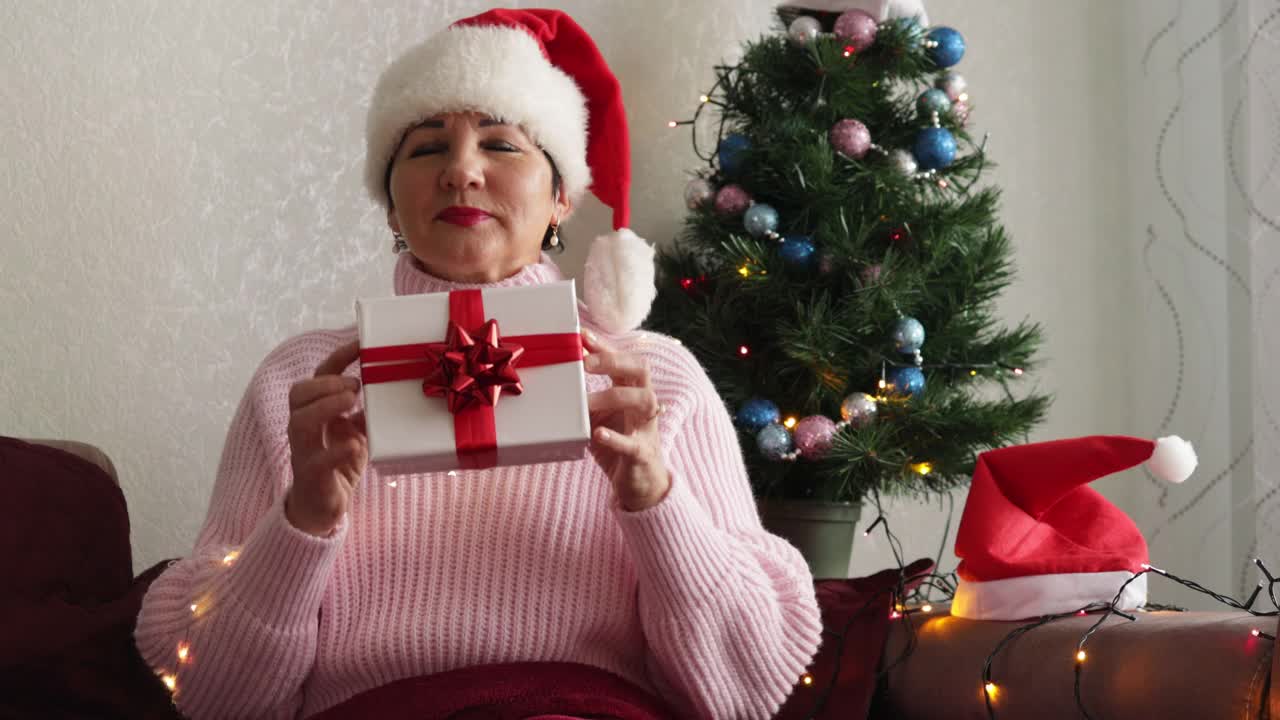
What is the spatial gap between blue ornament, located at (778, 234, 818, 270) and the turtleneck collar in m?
0.47

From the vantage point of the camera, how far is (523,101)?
1.35 metres

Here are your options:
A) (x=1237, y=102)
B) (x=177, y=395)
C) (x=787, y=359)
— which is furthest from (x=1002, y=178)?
(x=177, y=395)

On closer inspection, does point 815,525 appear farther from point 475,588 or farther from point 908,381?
point 475,588

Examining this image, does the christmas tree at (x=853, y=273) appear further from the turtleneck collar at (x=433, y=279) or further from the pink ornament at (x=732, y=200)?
the turtleneck collar at (x=433, y=279)

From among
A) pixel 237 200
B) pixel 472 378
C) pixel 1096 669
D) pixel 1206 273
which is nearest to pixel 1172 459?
pixel 1096 669

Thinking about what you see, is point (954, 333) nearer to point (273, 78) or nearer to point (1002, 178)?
point (1002, 178)

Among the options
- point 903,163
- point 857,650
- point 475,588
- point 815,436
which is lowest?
point 857,650

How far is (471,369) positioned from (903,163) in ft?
3.21

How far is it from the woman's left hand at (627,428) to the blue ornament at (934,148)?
82 cm

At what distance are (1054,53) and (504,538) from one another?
5.18ft

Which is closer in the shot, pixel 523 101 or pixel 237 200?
pixel 523 101

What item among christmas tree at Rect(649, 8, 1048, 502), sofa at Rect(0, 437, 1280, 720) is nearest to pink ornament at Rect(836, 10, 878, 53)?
christmas tree at Rect(649, 8, 1048, 502)

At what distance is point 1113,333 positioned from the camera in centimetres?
227

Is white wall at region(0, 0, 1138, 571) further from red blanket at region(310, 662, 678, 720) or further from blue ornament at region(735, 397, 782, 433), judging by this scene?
red blanket at region(310, 662, 678, 720)
